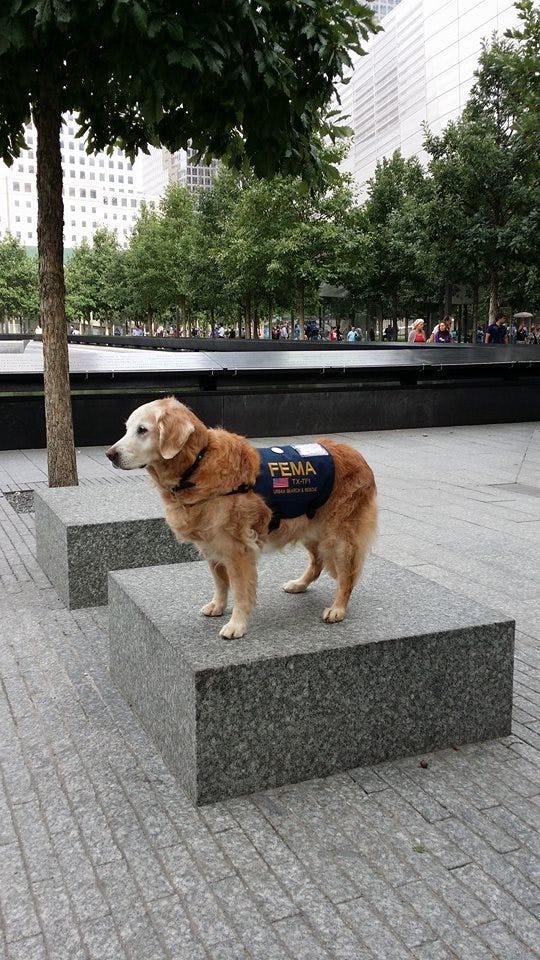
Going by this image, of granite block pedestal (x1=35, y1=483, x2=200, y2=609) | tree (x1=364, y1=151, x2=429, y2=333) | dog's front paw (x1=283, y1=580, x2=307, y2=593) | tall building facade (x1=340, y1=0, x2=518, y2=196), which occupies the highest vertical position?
tall building facade (x1=340, y1=0, x2=518, y2=196)

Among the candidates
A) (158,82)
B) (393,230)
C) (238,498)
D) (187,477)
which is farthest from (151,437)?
(393,230)

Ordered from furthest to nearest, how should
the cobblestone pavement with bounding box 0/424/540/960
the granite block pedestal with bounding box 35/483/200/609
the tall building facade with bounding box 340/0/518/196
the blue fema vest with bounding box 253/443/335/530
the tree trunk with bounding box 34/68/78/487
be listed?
the tall building facade with bounding box 340/0/518/196, the tree trunk with bounding box 34/68/78/487, the granite block pedestal with bounding box 35/483/200/609, the blue fema vest with bounding box 253/443/335/530, the cobblestone pavement with bounding box 0/424/540/960

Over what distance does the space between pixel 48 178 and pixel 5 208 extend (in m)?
166

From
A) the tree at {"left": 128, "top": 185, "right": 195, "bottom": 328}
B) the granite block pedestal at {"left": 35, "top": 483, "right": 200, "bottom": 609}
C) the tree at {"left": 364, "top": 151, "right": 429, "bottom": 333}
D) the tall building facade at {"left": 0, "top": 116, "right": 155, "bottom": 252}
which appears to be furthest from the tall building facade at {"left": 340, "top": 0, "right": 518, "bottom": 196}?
the tall building facade at {"left": 0, "top": 116, "right": 155, "bottom": 252}

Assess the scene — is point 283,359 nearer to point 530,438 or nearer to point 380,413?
point 380,413

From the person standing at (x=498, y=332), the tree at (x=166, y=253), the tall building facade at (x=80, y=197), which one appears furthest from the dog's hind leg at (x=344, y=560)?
the tall building facade at (x=80, y=197)

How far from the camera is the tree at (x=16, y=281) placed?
250ft

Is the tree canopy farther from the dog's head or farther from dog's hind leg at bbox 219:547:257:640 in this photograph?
dog's hind leg at bbox 219:547:257:640

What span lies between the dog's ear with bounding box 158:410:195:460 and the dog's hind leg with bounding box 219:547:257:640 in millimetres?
522

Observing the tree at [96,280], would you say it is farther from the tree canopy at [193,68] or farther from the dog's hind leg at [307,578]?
the dog's hind leg at [307,578]

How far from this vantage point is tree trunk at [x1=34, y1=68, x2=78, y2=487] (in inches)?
300

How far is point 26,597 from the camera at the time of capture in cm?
614

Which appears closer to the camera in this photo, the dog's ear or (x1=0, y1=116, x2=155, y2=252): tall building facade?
the dog's ear

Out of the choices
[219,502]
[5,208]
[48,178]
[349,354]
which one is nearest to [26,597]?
[219,502]
